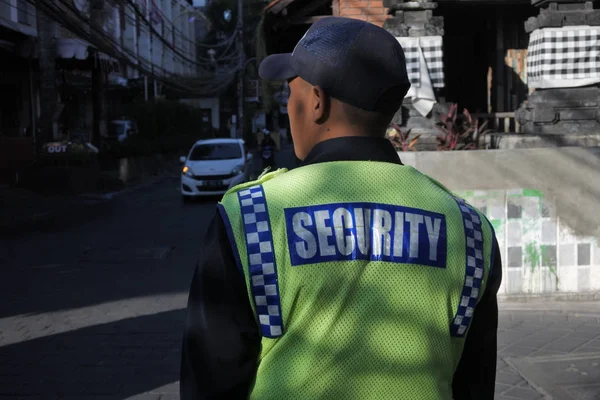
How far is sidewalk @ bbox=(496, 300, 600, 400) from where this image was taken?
4.84 m

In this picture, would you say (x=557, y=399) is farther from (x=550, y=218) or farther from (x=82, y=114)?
(x=82, y=114)

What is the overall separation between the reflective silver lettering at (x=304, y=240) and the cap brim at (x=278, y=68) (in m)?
0.36

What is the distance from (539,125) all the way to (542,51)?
102cm

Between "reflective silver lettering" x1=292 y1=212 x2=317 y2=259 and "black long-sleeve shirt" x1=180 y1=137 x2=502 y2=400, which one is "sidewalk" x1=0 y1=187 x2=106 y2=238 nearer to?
"black long-sleeve shirt" x1=180 y1=137 x2=502 y2=400

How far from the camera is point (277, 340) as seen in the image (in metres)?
1.51

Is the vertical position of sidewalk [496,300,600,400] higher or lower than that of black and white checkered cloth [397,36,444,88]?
lower

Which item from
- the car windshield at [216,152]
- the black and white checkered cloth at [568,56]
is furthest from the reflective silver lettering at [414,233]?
the car windshield at [216,152]

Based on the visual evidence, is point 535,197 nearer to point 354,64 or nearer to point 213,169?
point 354,64

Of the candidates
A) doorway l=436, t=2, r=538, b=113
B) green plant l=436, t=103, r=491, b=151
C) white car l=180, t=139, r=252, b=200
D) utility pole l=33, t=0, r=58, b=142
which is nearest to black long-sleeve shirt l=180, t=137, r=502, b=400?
green plant l=436, t=103, r=491, b=151

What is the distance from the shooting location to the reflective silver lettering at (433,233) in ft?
5.21

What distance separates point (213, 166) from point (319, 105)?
16559 mm

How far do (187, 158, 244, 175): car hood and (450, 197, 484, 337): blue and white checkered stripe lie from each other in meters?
16.3

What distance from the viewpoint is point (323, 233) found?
4.96ft

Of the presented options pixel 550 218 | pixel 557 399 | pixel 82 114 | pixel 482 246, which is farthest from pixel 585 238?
pixel 82 114
